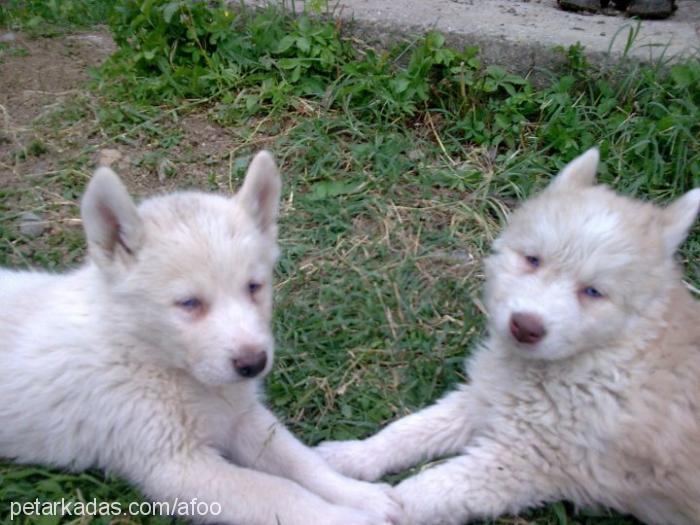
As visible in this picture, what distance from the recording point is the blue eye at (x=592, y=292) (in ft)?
10.8

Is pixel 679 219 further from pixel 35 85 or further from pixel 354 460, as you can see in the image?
pixel 35 85

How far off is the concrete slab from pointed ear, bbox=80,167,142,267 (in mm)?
3717

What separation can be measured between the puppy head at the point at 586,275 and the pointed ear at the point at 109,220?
1.69 metres

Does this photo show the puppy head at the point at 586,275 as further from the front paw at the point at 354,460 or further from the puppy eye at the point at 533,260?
the front paw at the point at 354,460

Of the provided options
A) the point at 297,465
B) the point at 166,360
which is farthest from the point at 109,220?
the point at 297,465

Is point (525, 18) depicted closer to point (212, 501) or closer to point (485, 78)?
point (485, 78)

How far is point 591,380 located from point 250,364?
61.1 inches

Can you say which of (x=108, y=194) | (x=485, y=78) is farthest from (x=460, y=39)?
(x=108, y=194)

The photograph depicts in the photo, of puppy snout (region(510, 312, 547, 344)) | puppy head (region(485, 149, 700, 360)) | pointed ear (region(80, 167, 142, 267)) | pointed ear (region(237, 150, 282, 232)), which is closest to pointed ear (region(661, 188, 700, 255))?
puppy head (region(485, 149, 700, 360))

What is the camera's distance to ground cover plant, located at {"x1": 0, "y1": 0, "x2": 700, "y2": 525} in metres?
4.25

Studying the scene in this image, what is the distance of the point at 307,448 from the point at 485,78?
136 inches

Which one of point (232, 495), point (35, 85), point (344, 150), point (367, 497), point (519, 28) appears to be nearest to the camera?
point (232, 495)

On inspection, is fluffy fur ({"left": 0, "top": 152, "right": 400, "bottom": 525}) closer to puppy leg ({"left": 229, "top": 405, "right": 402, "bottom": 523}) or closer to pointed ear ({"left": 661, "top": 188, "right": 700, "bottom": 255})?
puppy leg ({"left": 229, "top": 405, "right": 402, "bottom": 523})

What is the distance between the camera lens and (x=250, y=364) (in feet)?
9.83
